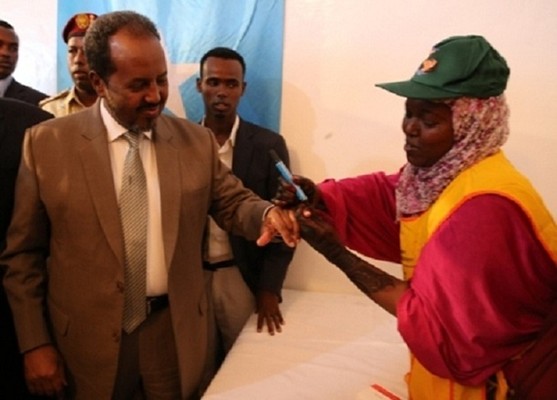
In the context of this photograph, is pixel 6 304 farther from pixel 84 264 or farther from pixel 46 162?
pixel 46 162

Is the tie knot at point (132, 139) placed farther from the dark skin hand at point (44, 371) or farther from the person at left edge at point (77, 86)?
the person at left edge at point (77, 86)

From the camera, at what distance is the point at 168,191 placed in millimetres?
1429

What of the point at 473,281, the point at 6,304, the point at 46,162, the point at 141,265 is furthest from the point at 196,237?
the point at 473,281

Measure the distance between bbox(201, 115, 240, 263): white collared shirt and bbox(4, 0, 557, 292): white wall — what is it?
1.20ft

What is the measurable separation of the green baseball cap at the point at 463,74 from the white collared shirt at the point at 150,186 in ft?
2.42

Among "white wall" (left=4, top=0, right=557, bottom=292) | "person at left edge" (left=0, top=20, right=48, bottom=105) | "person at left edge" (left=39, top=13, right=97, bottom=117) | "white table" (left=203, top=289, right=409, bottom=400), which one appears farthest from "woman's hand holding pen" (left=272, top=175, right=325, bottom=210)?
"person at left edge" (left=0, top=20, right=48, bottom=105)

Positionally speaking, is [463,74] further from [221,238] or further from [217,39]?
[217,39]

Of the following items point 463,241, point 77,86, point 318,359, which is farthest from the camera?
point 77,86

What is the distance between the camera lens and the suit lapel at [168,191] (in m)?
1.42

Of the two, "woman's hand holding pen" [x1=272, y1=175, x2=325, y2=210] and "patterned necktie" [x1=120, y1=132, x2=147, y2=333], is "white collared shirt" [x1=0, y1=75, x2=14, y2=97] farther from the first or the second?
"woman's hand holding pen" [x1=272, y1=175, x2=325, y2=210]

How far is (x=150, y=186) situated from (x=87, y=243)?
9.1 inches

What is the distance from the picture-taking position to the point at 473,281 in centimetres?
101

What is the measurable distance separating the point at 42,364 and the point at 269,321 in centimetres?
88

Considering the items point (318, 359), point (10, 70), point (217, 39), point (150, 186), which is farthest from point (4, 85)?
point (318, 359)
